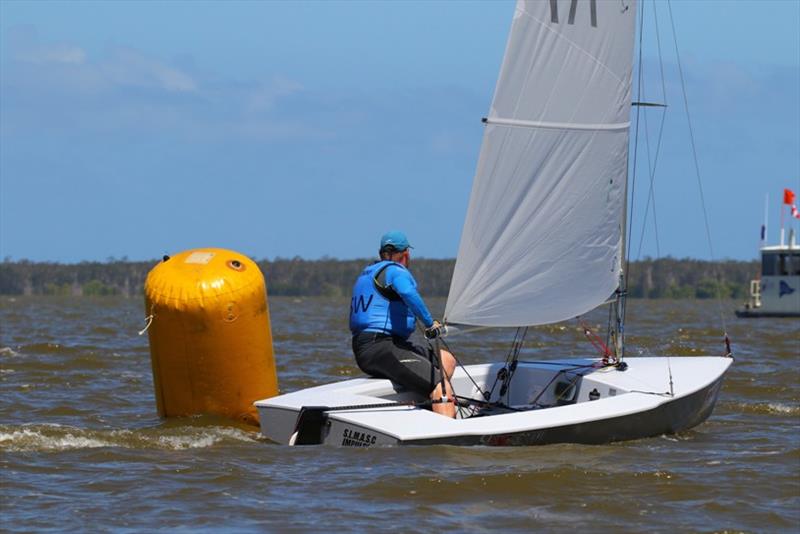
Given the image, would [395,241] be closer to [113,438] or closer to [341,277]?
[113,438]

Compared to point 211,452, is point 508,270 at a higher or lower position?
higher

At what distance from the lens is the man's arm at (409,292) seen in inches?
401

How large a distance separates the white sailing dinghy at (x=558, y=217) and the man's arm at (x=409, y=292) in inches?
31.7

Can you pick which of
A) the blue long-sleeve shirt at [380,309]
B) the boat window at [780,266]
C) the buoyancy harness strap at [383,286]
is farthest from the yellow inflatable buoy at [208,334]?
the boat window at [780,266]

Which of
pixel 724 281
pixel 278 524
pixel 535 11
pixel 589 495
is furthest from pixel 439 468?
pixel 724 281

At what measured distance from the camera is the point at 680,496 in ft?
28.2

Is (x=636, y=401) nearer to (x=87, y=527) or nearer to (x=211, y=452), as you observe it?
(x=211, y=452)

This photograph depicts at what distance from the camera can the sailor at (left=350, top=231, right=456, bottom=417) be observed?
10.4m

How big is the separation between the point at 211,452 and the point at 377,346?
56.1 inches

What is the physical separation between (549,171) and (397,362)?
6.65 feet

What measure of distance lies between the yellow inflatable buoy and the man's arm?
1.45 m

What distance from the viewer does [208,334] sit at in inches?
438

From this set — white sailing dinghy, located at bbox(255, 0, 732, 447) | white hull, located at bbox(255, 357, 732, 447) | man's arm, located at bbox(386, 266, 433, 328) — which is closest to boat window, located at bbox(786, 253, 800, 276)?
white hull, located at bbox(255, 357, 732, 447)

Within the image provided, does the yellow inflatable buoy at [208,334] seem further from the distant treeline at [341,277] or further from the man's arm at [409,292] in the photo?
the distant treeline at [341,277]
